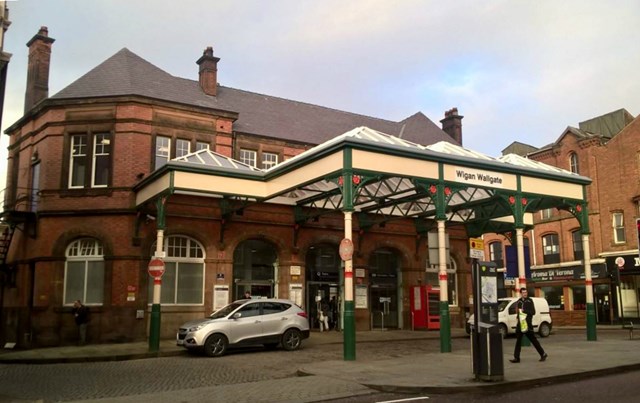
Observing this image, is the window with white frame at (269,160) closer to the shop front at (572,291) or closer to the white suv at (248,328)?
the white suv at (248,328)

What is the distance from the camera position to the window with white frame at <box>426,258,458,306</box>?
95.9 ft

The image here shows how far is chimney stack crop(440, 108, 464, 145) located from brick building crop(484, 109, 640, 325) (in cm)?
704

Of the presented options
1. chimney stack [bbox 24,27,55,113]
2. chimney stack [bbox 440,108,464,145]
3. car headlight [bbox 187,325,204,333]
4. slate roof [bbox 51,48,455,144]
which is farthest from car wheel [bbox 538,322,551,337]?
chimney stack [bbox 24,27,55,113]

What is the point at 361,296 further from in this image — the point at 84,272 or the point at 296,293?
the point at 84,272

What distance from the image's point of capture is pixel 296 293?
80.1 ft

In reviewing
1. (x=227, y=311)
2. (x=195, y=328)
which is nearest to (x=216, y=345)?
(x=195, y=328)

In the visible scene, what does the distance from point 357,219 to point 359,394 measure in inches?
647

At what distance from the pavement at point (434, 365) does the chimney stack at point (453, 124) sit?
61.0 ft

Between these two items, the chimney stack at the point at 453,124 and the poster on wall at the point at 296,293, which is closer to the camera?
the poster on wall at the point at 296,293

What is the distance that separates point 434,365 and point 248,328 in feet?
19.5

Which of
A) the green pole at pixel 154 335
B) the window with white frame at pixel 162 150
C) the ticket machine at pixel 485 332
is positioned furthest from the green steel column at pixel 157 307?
the ticket machine at pixel 485 332

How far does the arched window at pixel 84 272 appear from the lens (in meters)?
21.5

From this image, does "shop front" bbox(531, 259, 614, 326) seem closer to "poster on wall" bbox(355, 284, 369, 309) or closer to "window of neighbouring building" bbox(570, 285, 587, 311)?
"window of neighbouring building" bbox(570, 285, 587, 311)

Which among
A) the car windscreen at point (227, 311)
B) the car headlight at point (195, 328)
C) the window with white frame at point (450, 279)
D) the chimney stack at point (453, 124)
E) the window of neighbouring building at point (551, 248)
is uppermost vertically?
the chimney stack at point (453, 124)
